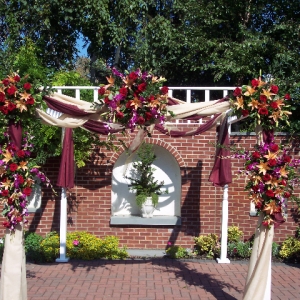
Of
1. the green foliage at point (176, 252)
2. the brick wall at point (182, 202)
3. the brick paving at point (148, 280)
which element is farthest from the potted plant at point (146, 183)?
the brick paving at point (148, 280)

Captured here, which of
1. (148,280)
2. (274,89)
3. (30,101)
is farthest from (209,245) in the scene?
(30,101)

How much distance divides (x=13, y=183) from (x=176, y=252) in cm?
399

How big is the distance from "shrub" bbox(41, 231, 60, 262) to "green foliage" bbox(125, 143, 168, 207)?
1709 mm

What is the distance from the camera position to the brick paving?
6.16 m

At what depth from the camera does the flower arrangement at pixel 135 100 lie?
5.06m

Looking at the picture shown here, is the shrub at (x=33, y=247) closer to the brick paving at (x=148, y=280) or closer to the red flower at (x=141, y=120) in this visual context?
the brick paving at (x=148, y=280)

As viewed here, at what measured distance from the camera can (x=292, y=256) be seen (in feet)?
26.2

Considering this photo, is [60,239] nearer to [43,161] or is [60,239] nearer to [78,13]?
[43,161]

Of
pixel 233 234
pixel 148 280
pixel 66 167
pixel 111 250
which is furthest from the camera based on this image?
pixel 233 234

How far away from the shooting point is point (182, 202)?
855 centimetres

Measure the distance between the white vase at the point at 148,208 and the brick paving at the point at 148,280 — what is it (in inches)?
35.3

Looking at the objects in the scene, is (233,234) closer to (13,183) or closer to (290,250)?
(290,250)

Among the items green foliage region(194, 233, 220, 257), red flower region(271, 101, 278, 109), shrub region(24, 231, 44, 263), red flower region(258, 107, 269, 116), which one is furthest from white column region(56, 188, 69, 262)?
red flower region(271, 101, 278, 109)

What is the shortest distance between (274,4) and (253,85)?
7295mm
